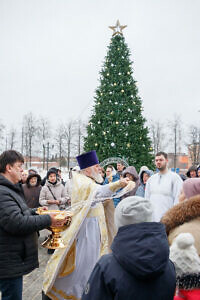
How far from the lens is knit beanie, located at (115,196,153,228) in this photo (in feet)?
5.70

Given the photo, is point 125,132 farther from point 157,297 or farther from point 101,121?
point 157,297

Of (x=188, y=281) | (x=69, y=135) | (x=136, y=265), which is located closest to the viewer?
(x=136, y=265)

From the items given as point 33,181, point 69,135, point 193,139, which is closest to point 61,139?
point 69,135

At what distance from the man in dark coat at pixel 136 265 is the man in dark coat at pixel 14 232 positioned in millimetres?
1027

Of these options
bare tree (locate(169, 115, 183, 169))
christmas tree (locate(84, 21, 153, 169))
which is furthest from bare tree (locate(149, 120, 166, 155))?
christmas tree (locate(84, 21, 153, 169))

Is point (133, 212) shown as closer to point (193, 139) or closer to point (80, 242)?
point (80, 242)

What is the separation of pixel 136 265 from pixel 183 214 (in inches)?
31.2

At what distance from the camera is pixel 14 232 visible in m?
2.53

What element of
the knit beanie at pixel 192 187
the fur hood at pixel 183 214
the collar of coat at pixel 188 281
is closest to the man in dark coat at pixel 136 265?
the collar of coat at pixel 188 281

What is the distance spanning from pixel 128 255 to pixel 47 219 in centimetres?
126

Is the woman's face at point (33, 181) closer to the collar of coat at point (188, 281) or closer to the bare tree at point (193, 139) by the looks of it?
the collar of coat at point (188, 281)

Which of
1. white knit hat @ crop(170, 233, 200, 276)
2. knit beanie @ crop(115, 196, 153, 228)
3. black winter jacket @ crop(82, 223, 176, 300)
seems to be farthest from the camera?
white knit hat @ crop(170, 233, 200, 276)

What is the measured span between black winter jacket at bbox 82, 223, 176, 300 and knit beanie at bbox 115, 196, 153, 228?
4cm

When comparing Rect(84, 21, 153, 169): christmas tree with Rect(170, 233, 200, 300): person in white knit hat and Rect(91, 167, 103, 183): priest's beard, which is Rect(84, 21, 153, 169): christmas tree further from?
Rect(170, 233, 200, 300): person in white knit hat
